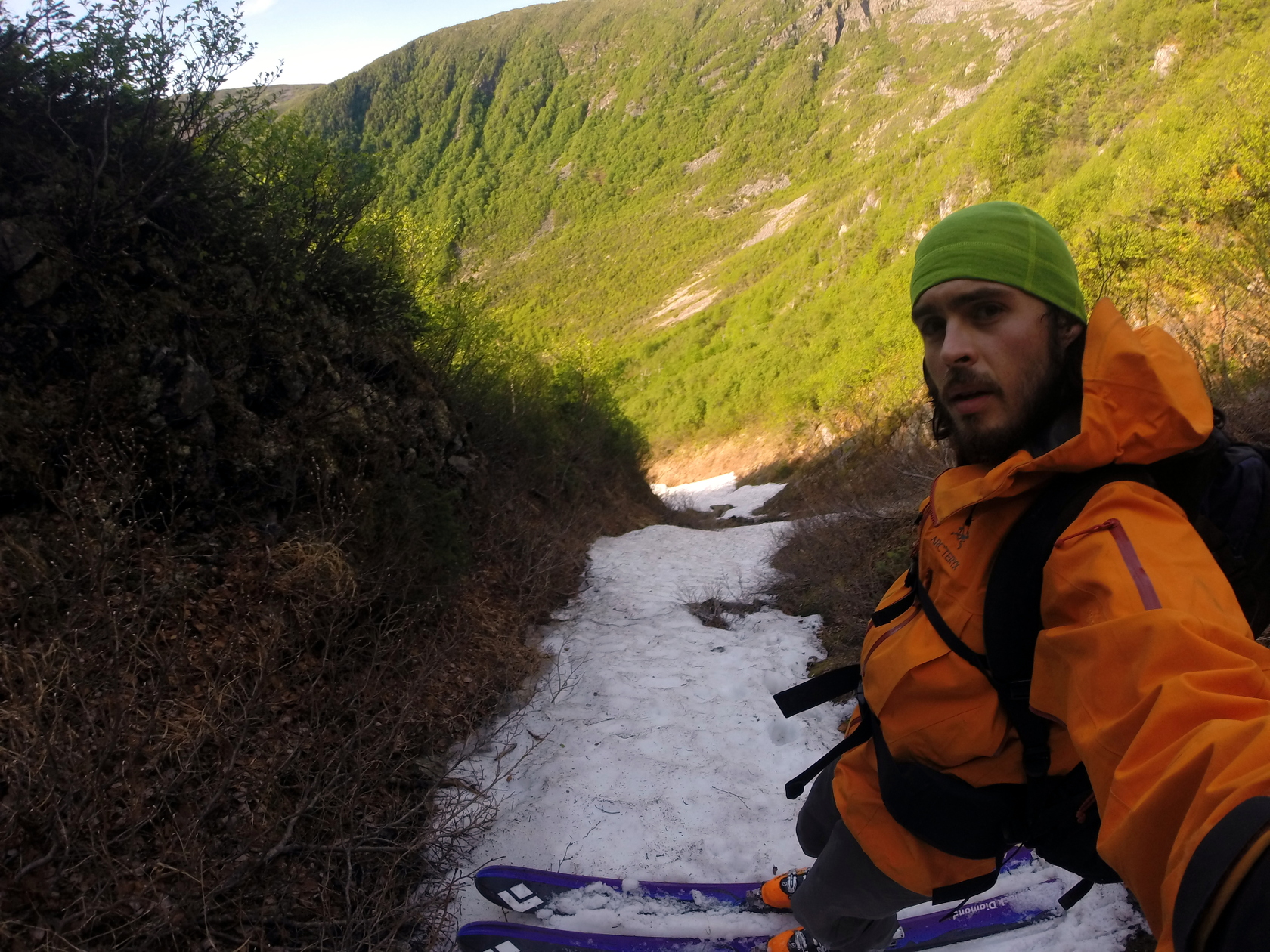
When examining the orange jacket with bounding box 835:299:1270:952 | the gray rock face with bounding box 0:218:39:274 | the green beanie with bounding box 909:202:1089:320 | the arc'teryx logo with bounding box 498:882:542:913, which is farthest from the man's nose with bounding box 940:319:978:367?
the gray rock face with bounding box 0:218:39:274

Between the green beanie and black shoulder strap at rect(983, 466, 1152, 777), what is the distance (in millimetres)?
455

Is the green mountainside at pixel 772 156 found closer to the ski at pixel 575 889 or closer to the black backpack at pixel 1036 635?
the ski at pixel 575 889

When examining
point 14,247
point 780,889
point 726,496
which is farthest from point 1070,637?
point 726,496

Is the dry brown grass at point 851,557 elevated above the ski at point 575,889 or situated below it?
below

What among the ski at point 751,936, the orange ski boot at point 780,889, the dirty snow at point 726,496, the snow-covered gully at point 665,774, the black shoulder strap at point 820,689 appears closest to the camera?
the black shoulder strap at point 820,689

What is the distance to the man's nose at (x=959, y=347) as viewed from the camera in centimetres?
144

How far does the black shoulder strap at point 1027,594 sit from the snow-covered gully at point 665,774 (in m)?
2.24

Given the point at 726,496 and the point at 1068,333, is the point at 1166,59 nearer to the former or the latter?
the point at 726,496

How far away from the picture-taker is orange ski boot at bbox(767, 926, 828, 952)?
8.98ft

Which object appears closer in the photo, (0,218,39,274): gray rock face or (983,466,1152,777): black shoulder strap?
(983,466,1152,777): black shoulder strap

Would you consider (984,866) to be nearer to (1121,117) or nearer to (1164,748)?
(1164,748)

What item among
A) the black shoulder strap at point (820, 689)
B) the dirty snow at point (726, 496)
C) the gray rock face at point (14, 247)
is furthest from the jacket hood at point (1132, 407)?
the dirty snow at point (726, 496)

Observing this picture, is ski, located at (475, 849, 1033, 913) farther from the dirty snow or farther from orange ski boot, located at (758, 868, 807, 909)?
the dirty snow

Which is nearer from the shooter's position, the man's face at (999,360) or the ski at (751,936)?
the man's face at (999,360)
